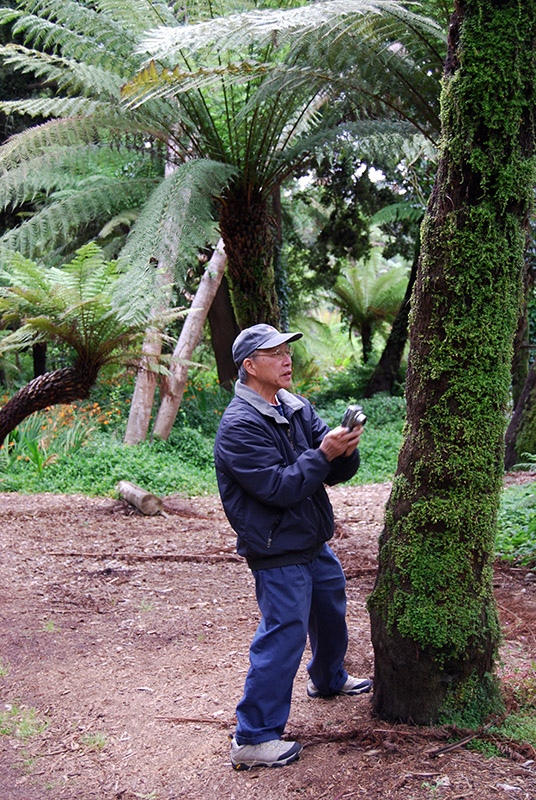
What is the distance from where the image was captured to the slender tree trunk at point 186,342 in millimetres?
10352

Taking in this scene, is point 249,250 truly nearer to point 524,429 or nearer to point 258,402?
point 258,402

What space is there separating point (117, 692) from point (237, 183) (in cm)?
417

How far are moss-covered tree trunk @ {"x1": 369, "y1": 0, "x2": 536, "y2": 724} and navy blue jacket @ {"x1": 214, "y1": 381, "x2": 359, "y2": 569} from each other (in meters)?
0.33

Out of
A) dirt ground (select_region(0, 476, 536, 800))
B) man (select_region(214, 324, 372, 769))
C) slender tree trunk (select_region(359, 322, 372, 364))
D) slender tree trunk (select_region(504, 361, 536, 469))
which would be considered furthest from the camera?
slender tree trunk (select_region(359, 322, 372, 364))

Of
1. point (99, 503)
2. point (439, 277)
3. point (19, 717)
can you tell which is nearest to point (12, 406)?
point (99, 503)

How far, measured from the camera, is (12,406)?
5672 mm

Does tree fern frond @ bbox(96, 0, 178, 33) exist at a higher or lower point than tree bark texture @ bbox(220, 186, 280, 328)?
higher

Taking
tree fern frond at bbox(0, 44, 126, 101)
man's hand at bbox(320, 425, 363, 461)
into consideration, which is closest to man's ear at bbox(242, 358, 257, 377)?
man's hand at bbox(320, 425, 363, 461)

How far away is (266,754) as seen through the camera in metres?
2.57

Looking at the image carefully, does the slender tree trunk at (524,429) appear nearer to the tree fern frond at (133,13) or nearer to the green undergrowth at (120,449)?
the green undergrowth at (120,449)

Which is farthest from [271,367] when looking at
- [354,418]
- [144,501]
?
[144,501]

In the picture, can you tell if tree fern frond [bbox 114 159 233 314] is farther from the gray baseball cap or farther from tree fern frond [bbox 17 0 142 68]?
the gray baseball cap

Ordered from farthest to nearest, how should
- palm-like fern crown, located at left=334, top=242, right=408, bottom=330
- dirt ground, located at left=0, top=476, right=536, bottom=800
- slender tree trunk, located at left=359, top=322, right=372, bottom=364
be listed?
slender tree trunk, located at left=359, top=322, right=372, bottom=364 → palm-like fern crown, located at left=334, top=242, right=408, bottom=330 → dirt ground, located at left=0, top=476, right=536, bottom=800

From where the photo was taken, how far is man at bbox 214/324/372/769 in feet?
8.38
